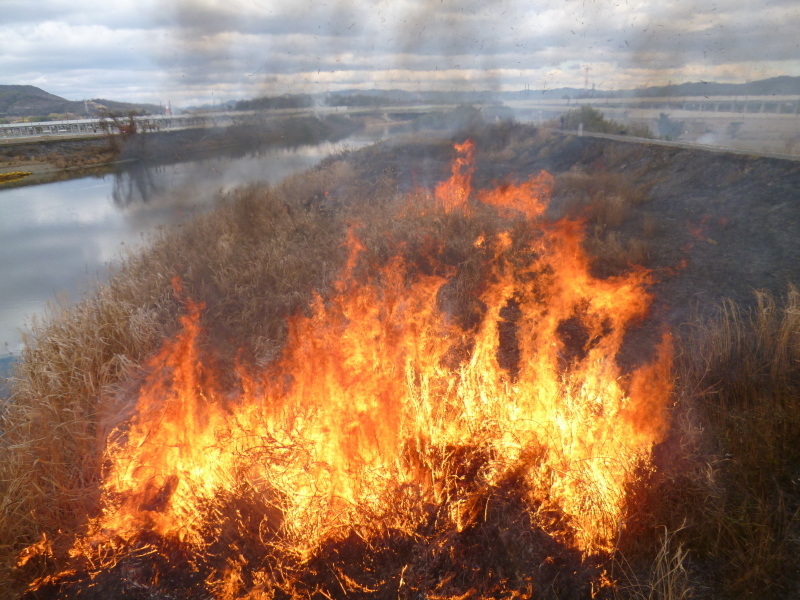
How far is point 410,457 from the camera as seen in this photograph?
3648 millimetres

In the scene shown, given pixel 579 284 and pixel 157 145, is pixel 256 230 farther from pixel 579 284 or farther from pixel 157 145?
pixel 157 145

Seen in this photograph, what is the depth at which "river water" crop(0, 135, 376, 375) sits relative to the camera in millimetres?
12681

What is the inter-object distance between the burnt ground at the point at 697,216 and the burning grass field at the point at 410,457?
1010mm

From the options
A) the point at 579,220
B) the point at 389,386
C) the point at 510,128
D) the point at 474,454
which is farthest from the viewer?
the point at 510,128

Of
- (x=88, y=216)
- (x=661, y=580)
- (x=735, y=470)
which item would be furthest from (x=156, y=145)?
(x=661, y=580)

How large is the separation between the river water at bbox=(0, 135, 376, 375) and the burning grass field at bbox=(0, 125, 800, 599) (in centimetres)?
572

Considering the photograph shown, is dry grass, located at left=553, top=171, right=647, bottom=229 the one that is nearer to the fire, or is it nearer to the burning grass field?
the burning grass field

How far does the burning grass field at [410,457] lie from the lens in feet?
9.86

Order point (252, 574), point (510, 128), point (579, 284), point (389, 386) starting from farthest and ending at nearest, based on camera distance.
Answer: point (510, 128) → point (579, 284) → point (389, 386) → point (252, 574)

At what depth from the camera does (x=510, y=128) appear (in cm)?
2675

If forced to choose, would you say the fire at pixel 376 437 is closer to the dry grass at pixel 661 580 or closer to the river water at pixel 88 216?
the dry grass at pixel 661 580

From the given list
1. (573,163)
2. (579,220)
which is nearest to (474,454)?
(579,220)

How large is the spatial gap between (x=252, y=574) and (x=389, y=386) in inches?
66.9

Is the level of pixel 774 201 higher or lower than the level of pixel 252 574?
higher
